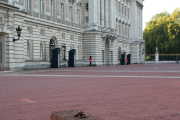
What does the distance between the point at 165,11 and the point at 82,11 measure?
57728mm

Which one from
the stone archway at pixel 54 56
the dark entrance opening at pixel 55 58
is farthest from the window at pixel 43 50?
the dark entrance opening at pixel 55 58

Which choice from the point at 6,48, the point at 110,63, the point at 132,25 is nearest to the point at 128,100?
the point at 6,48

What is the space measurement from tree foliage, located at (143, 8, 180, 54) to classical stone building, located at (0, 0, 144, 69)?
19668 mm

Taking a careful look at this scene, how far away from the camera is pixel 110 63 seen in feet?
189

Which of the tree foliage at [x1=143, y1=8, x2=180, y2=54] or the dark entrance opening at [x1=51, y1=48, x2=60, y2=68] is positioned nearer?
the dark entrance opening at [x1=51, y1=48, x2=60, y2=68]

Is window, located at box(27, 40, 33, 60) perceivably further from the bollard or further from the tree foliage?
the tree foliage

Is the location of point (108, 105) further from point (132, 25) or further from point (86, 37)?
point (132, 25)

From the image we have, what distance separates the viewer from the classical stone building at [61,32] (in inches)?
1142

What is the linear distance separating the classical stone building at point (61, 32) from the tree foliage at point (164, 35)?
1967 cm

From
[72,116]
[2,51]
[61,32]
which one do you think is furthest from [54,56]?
[72,116]

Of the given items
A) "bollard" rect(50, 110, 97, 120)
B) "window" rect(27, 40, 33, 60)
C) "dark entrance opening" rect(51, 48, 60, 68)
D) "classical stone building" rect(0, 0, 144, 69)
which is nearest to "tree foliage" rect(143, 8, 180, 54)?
"classical stone building" rect(0, 0, 144, 69)

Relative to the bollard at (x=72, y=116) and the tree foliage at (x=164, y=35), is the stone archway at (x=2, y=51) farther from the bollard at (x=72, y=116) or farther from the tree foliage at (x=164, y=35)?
the tree foliage at (x=164, y=35)

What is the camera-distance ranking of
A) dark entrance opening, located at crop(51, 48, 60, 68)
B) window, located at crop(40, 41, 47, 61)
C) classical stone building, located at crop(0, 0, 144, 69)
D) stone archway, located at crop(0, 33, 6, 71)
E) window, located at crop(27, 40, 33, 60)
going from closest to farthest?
stone archway, located at crop(0, 33, 6, 71)
classical stone building, located at crop(0, 0, 144, 69)
window, located at crop(27, 40, 33, 60)
dark entrance opening, located at crop(51, 48, 60, 68)
window, located at crop(40, 41, 47, 61)

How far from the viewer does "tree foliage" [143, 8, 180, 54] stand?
87.2 m
